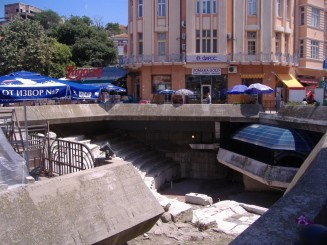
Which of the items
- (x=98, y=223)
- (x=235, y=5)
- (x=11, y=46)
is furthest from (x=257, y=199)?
(x=11, y=46)

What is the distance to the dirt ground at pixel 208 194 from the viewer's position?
910 cm

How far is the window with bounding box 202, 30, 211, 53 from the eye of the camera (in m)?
32.6

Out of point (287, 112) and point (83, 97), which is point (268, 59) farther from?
point (83, 97)

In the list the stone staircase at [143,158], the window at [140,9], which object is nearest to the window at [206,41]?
the window at [140,9]

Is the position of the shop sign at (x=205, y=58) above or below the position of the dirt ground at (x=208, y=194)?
above

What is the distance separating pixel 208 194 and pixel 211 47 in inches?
625

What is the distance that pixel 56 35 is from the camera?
50.9 m

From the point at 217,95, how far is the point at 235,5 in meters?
7.39

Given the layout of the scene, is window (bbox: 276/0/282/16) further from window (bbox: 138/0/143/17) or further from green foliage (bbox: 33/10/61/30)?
green foliage (bbox: 33/10/61/30)

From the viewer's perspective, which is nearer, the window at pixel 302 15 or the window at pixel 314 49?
the window at pixel 302 15

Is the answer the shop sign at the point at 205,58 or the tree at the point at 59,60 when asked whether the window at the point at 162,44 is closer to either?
the shop sign at the point at 205,58

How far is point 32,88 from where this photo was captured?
8.85 metres

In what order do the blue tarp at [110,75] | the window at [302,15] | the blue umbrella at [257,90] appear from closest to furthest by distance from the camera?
1. the blue umbrella at [257,90]
2. the blue tarp at [110,75]
3. the window at [302,15]

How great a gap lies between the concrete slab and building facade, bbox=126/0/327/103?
2507 centimetres
